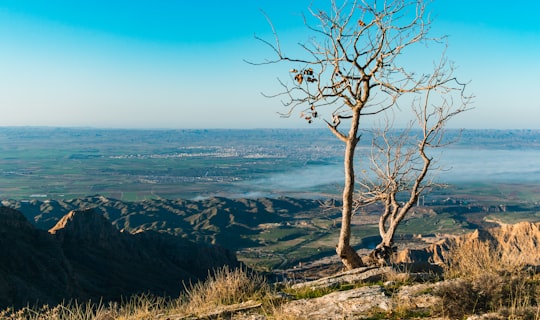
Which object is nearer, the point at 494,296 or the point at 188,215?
the point at 494,296

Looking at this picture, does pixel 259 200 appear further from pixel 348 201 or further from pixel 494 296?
pixel 494 296

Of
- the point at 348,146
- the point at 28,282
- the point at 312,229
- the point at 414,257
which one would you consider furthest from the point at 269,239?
the point at 348,146

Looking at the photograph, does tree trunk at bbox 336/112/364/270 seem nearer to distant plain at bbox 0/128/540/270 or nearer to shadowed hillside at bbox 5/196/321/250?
distant plain at bbox 0/128/540/270

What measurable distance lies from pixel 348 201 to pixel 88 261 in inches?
1222

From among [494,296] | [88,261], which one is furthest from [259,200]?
[494,296]

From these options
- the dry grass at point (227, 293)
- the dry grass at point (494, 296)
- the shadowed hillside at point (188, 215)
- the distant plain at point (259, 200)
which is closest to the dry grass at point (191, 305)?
the dry grass at point (227, 293)

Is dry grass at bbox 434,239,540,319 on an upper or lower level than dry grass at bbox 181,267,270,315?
upper

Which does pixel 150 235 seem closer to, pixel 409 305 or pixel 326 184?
pixel 409 305

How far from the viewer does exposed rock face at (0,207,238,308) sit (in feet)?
83.4

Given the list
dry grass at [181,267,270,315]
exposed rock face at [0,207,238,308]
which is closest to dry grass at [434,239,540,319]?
dry grass at [181,267,270,315]

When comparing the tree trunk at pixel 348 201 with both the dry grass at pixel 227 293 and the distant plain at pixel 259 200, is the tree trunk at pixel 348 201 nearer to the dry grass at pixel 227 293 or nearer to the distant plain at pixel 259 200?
the dry grass at pixel 227 293

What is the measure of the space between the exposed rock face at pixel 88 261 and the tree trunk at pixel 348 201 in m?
18.2

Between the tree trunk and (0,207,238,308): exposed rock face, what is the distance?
18161mm

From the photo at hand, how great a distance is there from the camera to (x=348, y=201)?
751cm
